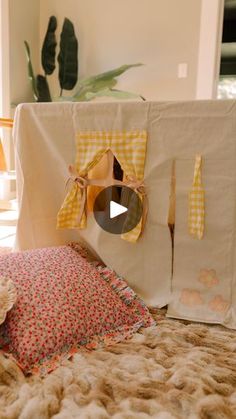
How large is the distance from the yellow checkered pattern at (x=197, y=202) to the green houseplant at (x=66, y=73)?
4.96 ft

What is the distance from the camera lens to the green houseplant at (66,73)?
2.36 meters

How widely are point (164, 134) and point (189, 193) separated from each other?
170 mm

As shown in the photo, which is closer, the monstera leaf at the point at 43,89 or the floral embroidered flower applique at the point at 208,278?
the floral embroidered flower applique at the point at 208,278

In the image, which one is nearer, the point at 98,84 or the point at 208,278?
the point at 208,278

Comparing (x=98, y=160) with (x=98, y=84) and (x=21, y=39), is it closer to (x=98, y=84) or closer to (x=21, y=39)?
(x=98, y=84)

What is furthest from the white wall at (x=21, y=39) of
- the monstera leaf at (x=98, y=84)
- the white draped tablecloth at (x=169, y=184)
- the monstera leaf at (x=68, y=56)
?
the white draped tablecloth at (x=169, y=184)

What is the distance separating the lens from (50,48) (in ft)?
8.74

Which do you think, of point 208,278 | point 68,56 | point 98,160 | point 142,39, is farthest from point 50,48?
point 208,278

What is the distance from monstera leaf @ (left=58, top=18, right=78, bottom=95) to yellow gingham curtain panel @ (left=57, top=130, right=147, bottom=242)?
1.78 meters

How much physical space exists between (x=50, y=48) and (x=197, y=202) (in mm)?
2277

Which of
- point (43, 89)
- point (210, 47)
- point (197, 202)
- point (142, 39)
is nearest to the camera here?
point (197, 202)

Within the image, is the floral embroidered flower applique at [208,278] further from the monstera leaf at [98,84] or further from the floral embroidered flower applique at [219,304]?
the monstera leaf at [98,84]

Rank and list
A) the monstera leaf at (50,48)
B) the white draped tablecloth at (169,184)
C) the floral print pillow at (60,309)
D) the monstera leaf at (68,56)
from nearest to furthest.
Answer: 1. the floral print pillow at (60,309)
2. the white draped tablecloth at (169,184)
3. the monstera leaf at (68,56)
4. the monstera leaf at (50,48)
